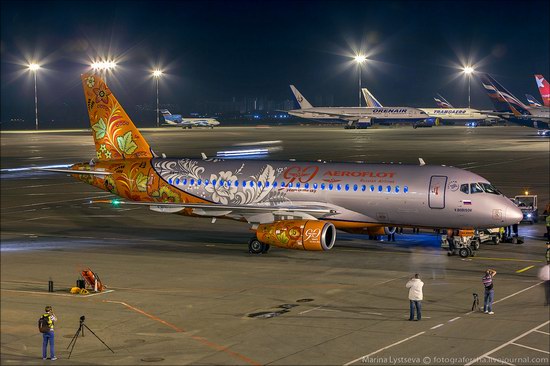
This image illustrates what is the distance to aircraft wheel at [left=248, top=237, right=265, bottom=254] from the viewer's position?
42.8 metres

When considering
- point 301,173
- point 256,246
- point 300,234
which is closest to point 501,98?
point 301,173

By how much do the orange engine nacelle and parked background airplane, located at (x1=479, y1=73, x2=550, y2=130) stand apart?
117m

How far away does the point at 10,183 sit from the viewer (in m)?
77.6

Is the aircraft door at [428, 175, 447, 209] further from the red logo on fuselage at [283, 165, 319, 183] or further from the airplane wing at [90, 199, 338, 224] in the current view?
the red logo on fuselage at [283, 165, 319, 183]

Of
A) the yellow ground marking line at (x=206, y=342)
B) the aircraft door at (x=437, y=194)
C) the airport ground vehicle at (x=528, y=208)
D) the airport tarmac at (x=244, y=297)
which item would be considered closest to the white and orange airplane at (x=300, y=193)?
the aircraft door at (x=437, y=194)

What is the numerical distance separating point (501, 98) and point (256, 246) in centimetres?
11917

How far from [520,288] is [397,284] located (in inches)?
188

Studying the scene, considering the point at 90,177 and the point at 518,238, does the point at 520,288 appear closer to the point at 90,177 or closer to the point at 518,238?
the point at 518,238

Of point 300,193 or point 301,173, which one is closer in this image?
point 300,193

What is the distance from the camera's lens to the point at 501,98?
504 ft

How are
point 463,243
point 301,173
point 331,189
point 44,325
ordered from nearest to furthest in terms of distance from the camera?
point 44,325, point 463,243, point 331,189, point 301,173

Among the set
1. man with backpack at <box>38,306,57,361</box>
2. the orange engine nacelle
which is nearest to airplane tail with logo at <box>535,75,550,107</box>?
the orange engine nacelle

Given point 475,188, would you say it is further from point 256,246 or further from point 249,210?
point 249,210

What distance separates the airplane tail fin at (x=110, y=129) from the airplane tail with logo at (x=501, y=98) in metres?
112
